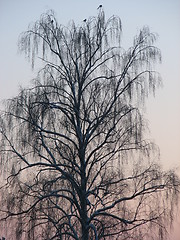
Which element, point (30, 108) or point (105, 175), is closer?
point (30, 108)

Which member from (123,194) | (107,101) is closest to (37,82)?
(107,101)

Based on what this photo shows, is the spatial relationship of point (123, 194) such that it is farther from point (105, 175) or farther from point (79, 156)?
point (79, 156)

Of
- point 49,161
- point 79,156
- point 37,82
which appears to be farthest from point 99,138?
point 37,82

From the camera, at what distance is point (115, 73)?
14.1 metres

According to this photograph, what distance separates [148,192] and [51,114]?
362 cm

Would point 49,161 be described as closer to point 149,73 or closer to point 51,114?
point 51,114

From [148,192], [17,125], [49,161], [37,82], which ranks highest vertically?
[37,82]

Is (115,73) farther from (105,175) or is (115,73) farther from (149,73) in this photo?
(105,175)

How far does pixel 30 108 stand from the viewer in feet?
42.6

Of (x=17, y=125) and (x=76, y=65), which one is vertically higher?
(x=76, y=65)

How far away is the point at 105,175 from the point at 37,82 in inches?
140

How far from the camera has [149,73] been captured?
14039 millimetres

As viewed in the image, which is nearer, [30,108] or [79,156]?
[30,108]

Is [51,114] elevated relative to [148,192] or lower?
elevated
